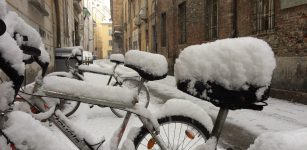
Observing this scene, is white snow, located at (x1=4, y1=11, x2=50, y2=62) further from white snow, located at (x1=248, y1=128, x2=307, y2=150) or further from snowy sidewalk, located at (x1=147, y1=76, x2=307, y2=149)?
snowy sidewalk, located at (x1=147, y1=76, x2=307, y2=149)

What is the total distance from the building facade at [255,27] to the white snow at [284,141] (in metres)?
6.08

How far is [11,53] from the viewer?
5.18 ft

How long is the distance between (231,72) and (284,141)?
1.56ft

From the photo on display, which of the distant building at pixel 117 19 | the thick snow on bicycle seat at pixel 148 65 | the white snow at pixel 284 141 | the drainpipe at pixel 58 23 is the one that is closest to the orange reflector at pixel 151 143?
the thick snow on bicycle seat at pixel 148 65

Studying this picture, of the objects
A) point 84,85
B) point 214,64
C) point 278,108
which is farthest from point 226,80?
point 278,108

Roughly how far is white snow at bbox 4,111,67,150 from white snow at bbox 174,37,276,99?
2.56 ft

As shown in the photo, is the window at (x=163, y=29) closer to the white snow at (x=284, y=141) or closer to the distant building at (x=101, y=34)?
the white snow at (x=284, y=141)

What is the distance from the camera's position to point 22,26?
212 centimetres

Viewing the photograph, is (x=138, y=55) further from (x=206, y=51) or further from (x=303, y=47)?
(x=303, y=47)

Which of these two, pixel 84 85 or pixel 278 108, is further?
pixel 278 108

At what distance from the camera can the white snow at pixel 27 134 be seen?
1.69 m

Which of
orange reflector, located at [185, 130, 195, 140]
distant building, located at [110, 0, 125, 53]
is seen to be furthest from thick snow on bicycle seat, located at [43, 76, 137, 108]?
distant building, located at [110, 0, 125, 53]

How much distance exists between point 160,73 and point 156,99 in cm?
536

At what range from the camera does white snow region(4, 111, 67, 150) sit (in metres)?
1.69
